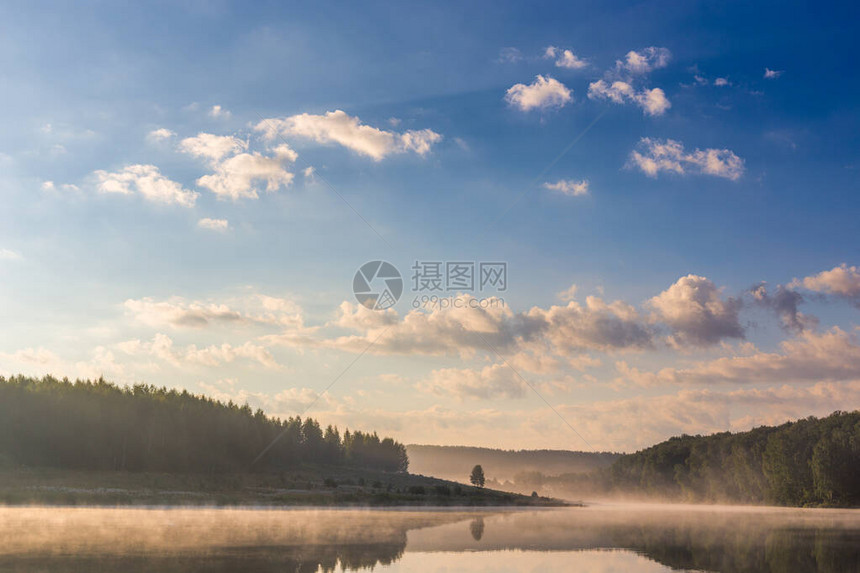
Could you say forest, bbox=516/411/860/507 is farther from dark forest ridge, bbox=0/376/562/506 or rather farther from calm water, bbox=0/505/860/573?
calm water, bbox=0/505/860/573

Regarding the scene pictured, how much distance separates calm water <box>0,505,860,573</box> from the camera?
28672mm

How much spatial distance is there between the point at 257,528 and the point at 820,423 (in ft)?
425

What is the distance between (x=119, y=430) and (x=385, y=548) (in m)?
108

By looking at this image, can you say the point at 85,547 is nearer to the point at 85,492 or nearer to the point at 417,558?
the point at 417,558

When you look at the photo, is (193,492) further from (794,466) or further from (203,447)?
(794,466)

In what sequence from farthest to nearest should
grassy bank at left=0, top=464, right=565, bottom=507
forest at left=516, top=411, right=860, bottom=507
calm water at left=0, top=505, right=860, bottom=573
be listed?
forest at left=516, top=411, right=860, bottom=507 < grassy bank at left=0, top=464, right=565, bottom=507 < calm water at left=0, top=505, right=860, bottom=573

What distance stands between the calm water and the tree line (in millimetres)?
74366

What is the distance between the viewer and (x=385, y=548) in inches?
1385

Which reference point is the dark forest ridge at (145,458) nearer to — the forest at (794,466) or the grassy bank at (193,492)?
the grassy bank at (193,492)

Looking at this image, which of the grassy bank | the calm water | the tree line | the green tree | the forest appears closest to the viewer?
the calm water

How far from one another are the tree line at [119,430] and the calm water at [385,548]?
74366mm

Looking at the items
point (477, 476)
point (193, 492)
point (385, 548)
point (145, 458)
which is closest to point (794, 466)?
point (477, 476)

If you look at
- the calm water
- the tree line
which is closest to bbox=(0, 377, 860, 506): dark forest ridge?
the tree line

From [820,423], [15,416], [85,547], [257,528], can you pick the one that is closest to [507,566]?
[85,547]
